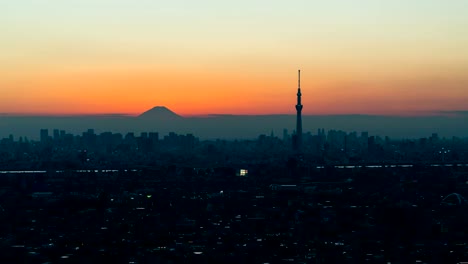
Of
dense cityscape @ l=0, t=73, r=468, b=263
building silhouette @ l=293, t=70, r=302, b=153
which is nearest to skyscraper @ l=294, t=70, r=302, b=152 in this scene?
building silhouette @ l=293, t=70, r=302, b=153

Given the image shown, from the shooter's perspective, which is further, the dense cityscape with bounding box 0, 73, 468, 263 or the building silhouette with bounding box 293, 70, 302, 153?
the building silhouette with bounding box 293, 70, 302, 153

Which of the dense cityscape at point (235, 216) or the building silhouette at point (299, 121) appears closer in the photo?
the dense cityscape at point (235, 216)

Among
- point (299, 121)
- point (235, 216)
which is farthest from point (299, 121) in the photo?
point (235, 216)

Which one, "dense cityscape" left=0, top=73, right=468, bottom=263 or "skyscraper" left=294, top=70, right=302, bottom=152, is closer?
"dense cityscape" left=0, top=73, right=468, bottom=263

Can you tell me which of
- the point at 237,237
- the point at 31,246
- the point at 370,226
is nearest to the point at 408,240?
the point at 370,226

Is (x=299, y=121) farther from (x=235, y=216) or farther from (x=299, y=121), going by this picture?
(x=235, y=216)

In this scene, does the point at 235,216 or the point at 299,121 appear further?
the point at 299,121

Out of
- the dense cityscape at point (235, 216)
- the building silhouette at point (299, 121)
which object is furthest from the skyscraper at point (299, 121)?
the dense cityscape at point (235, 216)

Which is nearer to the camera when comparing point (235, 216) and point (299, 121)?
point (235, 216)

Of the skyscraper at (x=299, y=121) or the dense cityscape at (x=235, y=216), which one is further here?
the skyscraper at (x=299, y=121)

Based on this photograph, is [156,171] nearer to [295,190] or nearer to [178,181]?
[178,181]

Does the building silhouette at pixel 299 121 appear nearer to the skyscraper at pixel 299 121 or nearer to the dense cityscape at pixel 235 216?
the skyscraper at pixel 299 121

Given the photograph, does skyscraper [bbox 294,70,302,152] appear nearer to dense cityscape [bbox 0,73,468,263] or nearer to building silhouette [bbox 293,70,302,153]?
building silhouette [bbox 293,70,302,153]
